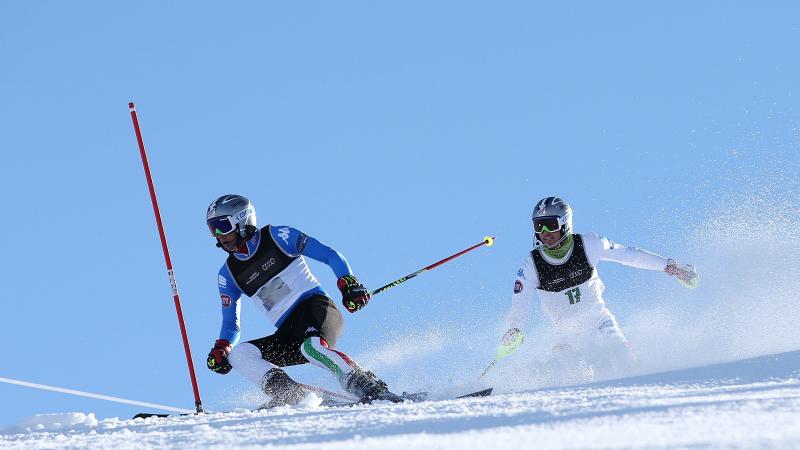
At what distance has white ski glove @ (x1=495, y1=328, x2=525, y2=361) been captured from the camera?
361 inches

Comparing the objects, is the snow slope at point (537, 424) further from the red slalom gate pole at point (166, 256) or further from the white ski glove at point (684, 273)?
the white ski glove at point (684, 273)

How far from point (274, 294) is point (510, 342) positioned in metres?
2.27

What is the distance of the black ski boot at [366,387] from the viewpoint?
6891 mm

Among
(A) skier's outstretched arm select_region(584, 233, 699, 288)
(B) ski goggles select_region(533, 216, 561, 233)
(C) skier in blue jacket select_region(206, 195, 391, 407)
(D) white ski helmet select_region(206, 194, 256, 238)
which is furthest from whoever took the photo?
(A) skier's outstretched arm select_region(584, 233, 699, 288)

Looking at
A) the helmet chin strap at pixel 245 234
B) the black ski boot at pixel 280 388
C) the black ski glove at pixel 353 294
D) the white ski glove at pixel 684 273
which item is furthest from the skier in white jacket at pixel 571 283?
the helmet chin strap at pixel 245 234

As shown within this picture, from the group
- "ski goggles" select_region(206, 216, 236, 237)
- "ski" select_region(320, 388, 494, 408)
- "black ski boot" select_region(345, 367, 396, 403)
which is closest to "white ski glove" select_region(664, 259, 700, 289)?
"ski" select_region(320, 388, 494, 408)

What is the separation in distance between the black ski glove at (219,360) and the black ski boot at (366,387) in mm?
1411

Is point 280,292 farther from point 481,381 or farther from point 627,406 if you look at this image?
point 627,406

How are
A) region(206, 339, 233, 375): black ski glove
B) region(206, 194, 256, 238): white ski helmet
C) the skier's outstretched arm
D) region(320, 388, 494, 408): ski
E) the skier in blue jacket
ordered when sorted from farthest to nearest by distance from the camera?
the skier's outstretched arm
region(206, 194, 256, 238): white ski helmet
region(206, 339, 233, 375): black ski glove
the skier in blue jacket
region(320, 388, 494, 408): ski

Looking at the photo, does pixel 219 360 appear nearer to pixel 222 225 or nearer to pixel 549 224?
pixel 222 225

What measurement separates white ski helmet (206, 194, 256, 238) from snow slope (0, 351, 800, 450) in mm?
2269

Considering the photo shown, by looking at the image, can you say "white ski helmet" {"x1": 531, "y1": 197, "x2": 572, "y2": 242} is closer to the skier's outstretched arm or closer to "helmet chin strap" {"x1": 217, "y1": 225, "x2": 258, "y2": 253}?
the skier's outstretched arm

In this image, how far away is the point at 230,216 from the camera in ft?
27.0

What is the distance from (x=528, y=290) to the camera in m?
9.28
